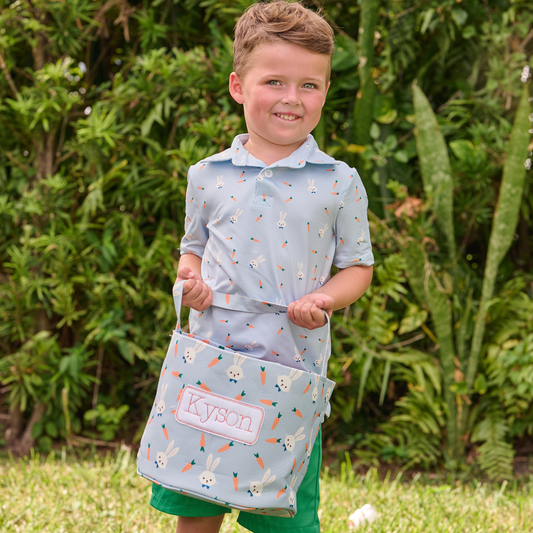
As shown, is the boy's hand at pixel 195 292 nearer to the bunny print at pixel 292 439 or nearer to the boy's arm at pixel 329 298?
the boy's arm at pixel 329 298

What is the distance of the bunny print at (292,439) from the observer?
44.6 inches

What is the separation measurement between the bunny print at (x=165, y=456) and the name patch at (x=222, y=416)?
5 centimetres

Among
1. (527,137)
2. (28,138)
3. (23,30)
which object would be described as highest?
(23,30)

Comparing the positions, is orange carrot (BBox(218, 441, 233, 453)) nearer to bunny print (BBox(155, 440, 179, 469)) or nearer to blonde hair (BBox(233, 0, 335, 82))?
bunny print (BBox(155, 440, 179, 469))

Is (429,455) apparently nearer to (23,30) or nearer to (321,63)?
(321,63)

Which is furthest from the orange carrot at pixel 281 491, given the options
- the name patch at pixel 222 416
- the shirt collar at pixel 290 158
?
the shirt collar at pixel 290 158

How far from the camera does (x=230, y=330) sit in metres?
1.20

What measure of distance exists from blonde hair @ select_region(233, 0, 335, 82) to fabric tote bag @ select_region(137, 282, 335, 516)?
0.51 m

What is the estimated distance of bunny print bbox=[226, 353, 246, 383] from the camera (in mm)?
1126

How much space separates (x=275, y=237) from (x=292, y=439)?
1.31 feet

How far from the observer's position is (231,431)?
112 centimetres

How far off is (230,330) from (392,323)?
162cm

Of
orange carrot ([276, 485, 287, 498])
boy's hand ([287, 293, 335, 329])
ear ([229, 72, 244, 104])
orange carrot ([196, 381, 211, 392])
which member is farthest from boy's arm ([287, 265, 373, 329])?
ear ([229, 72, 244, 104])

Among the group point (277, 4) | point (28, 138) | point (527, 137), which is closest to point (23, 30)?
point (28, 138)
